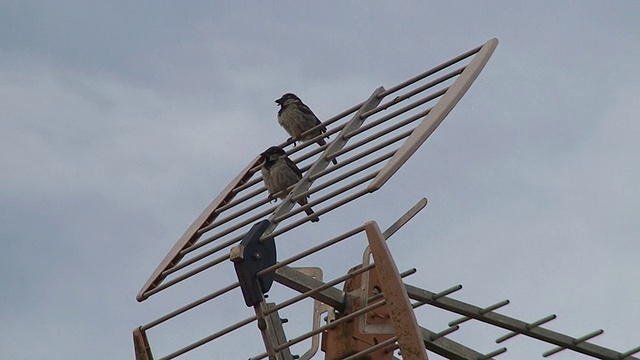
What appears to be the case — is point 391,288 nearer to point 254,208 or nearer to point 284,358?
point 284,358

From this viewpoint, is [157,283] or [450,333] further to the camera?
[157,283]

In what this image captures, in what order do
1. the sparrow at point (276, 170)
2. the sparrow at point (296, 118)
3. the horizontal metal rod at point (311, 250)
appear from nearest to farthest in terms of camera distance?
the horizontal metal rod at point (311, 250), the sparrow at point (276, 170), the sparrow at point (296, 118)

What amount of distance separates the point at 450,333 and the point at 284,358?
70 centimetres

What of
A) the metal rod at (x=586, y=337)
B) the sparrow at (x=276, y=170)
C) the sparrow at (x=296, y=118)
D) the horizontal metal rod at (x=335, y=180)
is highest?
the sparrow at (x=296, y=118)

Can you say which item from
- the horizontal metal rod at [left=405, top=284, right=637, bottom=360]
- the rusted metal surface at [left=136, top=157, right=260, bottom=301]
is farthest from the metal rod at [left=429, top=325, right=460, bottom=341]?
the rusted metal surface at [left=136, top=157, right=260, bottom=301]

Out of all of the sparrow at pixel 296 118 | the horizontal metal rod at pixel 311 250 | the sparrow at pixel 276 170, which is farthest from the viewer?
the sparrow at pixel 296 118

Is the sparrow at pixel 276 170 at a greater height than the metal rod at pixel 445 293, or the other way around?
the sparrow at pixel 276 170

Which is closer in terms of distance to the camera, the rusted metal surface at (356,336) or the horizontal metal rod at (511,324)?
the rusted metal surface at (356,336)

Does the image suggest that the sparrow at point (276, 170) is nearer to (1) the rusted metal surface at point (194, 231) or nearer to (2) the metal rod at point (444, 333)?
(1) the rusted metal surface at point (194, 231)

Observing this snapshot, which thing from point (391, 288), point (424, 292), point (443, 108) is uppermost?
point (443, 108)

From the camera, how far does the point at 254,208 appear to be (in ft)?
16.8

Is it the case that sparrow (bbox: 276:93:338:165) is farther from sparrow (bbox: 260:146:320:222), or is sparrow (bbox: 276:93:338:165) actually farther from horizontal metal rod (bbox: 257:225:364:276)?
horizontal metal rod (bbox: 257:225:364:276)

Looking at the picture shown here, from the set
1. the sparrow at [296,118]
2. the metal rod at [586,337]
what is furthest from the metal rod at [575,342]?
the sparrow at [296,118]

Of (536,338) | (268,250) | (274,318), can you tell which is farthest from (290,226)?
(536,338)
